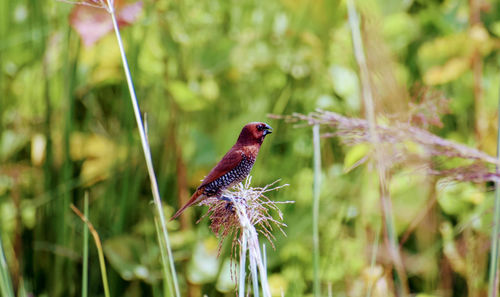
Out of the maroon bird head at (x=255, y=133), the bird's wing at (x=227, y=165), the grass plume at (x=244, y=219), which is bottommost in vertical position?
the grass plume at (x=244, y=219)

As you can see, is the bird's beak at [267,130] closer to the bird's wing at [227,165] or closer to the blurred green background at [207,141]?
the bird's wing at [227,165]

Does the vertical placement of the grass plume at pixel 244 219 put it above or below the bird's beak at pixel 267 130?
below

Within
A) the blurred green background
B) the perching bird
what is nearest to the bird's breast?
the perching bird

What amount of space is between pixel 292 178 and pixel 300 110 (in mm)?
143

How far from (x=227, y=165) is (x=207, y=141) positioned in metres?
0.55

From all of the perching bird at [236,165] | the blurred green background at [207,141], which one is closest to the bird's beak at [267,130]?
the perching bird at [236,165]

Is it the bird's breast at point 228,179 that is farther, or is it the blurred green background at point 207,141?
the blurred green background at point 207,141

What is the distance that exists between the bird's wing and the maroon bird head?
0.5 inches

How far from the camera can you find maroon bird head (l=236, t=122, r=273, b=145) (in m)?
0.43

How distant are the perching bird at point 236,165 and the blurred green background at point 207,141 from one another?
44 cm

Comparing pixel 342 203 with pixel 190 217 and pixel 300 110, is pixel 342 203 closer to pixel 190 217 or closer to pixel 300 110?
pixel 300 110

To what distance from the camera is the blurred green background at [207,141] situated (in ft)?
3.20

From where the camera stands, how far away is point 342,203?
113 cm

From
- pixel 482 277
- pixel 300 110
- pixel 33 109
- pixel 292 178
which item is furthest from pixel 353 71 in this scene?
pixel 33 109
